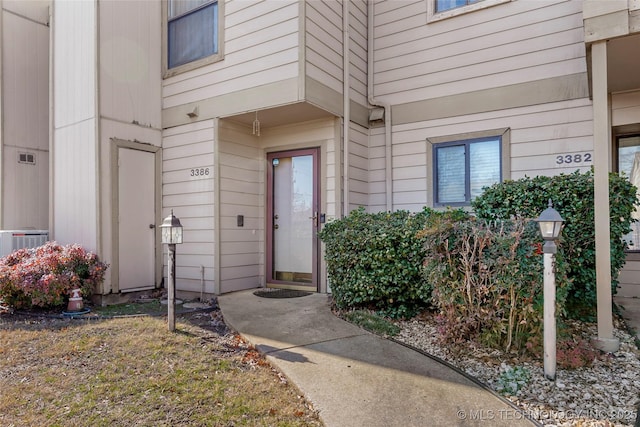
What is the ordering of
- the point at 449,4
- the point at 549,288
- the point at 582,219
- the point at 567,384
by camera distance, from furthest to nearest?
the point at 449,4 < the point at 582,219 < the point at 549,288 < the point at 567,384

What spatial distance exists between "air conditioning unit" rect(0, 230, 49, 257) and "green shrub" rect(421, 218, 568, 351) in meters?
5.76

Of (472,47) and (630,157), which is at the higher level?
(472,47)

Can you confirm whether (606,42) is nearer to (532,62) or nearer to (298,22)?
(532,62)

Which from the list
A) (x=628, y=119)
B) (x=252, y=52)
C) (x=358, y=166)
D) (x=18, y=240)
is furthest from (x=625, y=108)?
(x=18, y=240)

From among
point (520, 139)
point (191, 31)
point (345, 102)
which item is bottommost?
point (520, 139)

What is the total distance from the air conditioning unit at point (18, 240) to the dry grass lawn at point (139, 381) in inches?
92.4

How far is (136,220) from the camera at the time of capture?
5945mm

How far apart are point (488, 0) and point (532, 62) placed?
1075 millimetres

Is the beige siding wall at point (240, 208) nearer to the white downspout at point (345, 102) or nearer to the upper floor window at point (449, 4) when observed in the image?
the white downspout at point (345, 102)

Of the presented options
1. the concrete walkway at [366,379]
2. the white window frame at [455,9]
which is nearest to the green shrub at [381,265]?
the concrete walkway at [366,379]

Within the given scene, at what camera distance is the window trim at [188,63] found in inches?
228

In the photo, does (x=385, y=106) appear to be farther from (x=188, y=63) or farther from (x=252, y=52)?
(x=188, y=63)

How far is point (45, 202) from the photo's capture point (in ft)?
24.9

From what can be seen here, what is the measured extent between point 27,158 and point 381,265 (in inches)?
268
